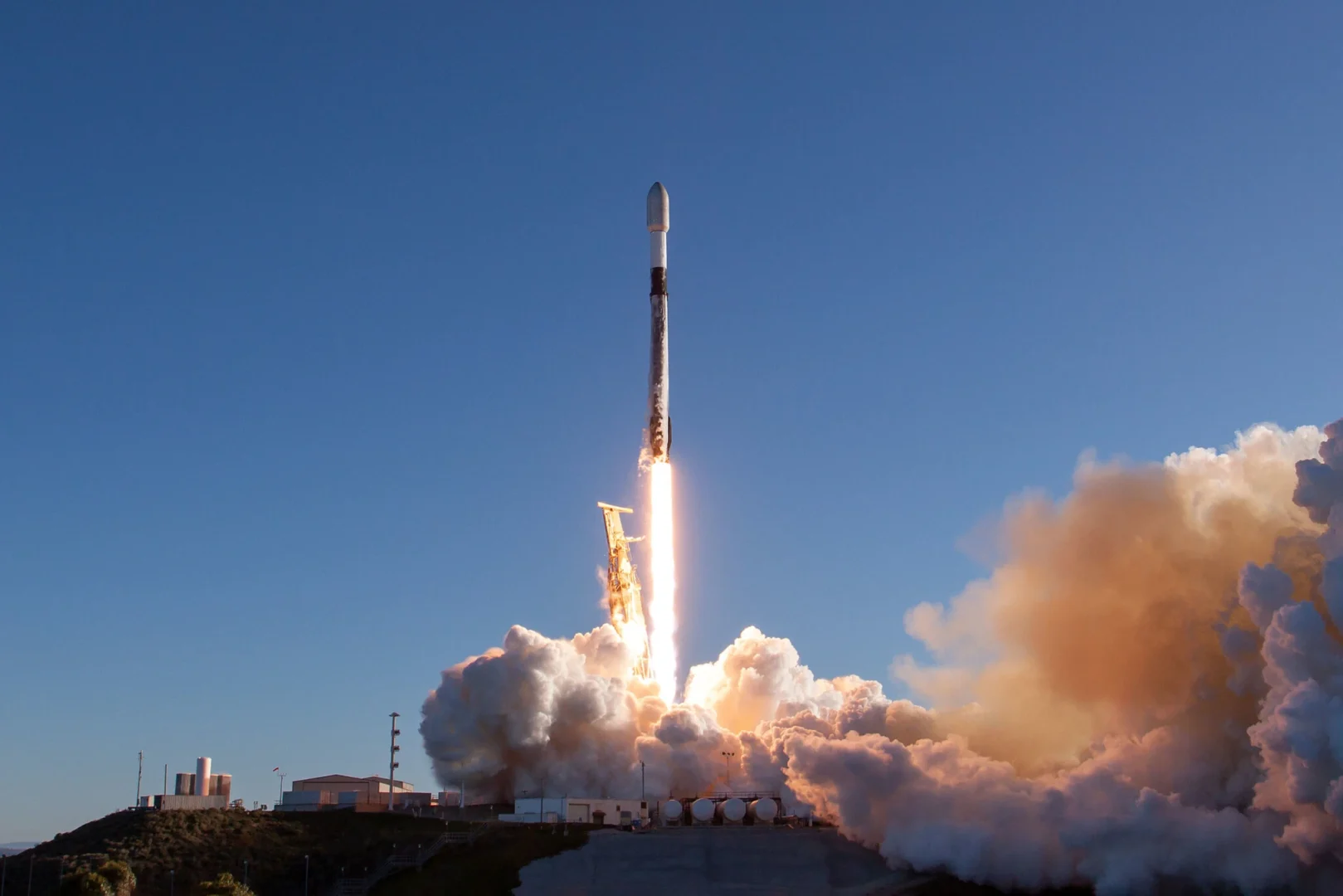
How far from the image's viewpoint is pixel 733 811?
297ft

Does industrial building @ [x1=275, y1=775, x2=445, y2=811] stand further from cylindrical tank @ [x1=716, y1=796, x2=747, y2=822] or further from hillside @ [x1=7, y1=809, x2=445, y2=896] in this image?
cylindrical tank @ [x1=716, y1=796, x2=747, y2=822]

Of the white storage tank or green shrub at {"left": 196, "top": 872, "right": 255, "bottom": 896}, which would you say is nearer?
green shrub at {"left": 196, "top": 872, "right": 255, "bottom": 896}

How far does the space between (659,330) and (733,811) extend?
1168 inches

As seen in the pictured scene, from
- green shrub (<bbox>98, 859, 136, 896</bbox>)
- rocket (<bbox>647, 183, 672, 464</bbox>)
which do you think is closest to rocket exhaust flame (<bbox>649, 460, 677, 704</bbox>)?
rocket (<bbox>647, 183, 672, 464</bbox>)

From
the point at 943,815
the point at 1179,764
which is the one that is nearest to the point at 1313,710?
the point at 1179,764

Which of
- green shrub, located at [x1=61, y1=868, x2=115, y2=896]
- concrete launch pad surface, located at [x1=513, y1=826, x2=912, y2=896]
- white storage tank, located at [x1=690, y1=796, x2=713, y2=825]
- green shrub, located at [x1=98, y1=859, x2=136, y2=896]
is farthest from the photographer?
white storage tank, located at [x1=690, y1=796, x2=713, y2=825]

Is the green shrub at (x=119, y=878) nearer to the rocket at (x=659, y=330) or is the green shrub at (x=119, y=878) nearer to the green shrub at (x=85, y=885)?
the green shrub at (x=85, y=885)

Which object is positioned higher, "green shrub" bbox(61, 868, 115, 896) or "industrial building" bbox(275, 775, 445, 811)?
"industrial building" bbox(275, 775, 445, 811)

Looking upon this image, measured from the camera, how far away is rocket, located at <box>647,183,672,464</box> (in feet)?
314

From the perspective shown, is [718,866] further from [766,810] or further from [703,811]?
[703,811]

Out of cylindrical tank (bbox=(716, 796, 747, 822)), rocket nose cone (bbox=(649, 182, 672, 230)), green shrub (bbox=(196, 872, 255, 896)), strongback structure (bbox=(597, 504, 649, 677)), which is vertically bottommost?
green shrub (bbox=(196, 872, 255, 896))

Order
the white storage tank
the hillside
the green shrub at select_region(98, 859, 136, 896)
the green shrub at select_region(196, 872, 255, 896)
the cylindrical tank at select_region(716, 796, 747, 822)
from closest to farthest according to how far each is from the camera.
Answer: the green shrub at select_region(196, 872, 255, 896) < the green shrub at select_region(98, 859, 136, 896) < the hillside < the cylindrical tank at select_region(716, 796, 747, 822) < the white storage tank

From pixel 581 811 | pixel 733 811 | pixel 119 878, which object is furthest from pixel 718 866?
pixel 119 878

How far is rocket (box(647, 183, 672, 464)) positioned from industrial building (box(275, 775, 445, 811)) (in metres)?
31.1
